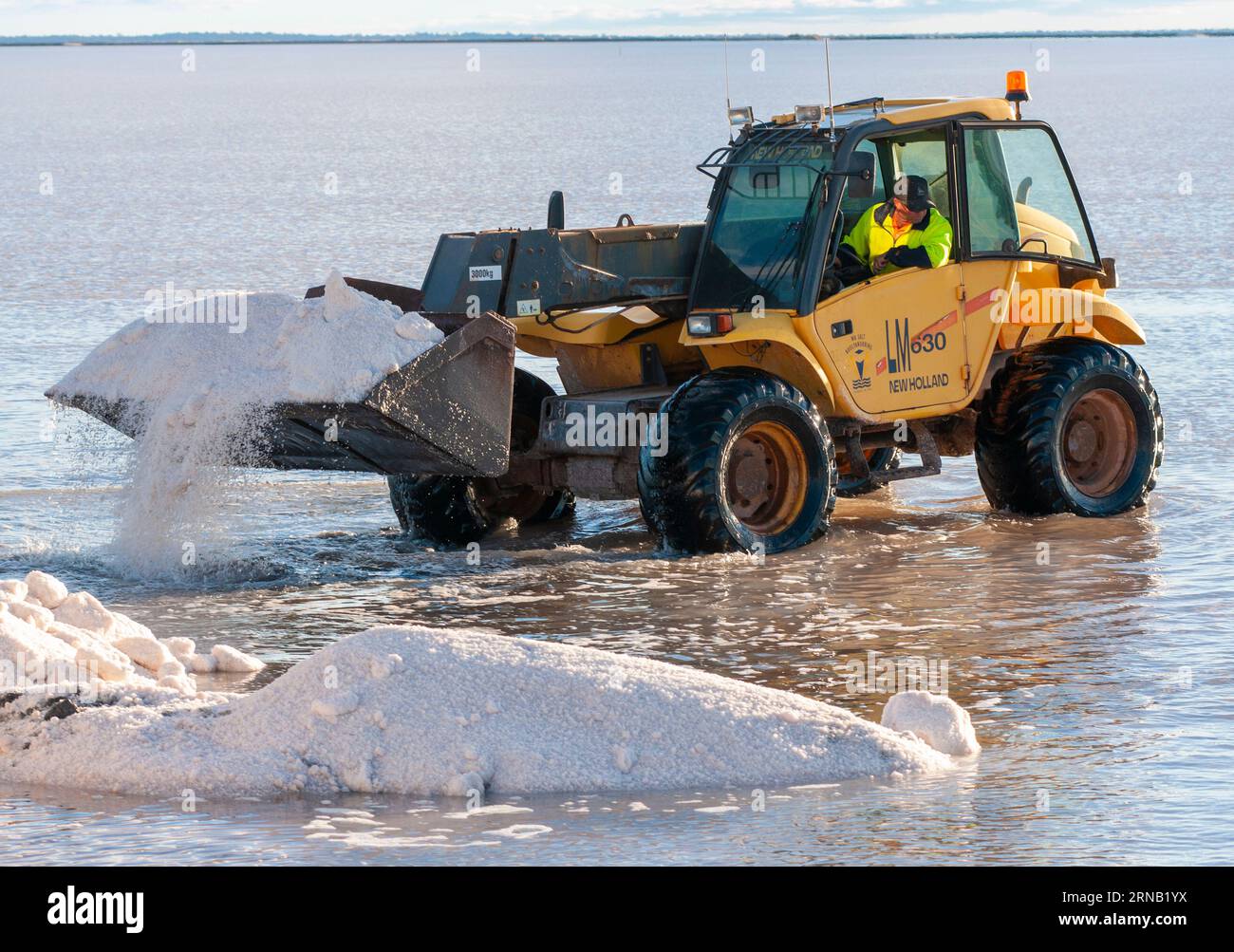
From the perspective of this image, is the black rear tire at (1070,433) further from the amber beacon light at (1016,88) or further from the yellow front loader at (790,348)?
the amber beacon light at (1016,88)

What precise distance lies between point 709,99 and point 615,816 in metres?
96.4

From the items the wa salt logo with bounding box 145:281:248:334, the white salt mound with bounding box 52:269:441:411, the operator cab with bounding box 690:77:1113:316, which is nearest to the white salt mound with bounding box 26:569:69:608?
the white salt mound with bounding box 52:269:441:411

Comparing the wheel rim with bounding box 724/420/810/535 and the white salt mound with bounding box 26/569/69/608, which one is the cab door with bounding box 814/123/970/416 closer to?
the wheel rim with bounding box 724/420/810/535

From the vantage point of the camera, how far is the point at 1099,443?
1215 centimetres

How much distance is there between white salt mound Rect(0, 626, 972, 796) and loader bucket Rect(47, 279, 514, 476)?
7.72 feet

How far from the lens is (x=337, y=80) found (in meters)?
156

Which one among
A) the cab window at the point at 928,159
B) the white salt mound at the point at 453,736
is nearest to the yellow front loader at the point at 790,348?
the cab window at the point at 928,159

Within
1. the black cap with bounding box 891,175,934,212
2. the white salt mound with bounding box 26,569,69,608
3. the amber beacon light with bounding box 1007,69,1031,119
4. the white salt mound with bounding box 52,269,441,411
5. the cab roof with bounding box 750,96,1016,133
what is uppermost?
the amber beacon light with bounding box 1007,69,1031,119

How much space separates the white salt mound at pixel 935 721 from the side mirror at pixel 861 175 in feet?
13.0

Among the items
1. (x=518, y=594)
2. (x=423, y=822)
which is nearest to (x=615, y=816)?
(x=423, y=822)

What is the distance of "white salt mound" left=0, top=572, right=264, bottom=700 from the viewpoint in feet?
24.7

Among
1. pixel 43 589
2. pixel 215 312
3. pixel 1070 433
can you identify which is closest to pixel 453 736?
pixel 43 589

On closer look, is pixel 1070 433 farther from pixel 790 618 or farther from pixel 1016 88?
pixel 790 618

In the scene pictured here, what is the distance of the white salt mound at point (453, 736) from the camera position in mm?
6820
